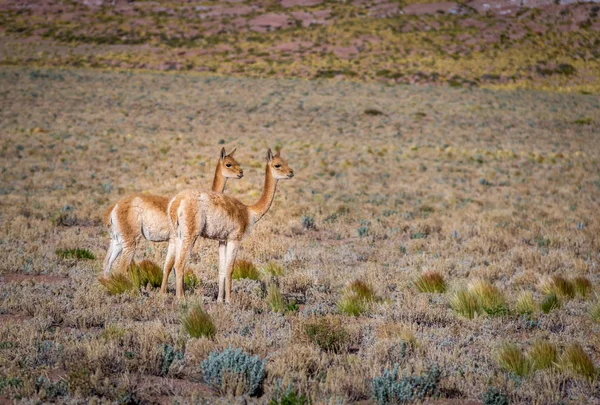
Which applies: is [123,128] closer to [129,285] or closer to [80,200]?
[80,200]

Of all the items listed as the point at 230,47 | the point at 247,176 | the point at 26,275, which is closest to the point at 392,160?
the point at 247,176

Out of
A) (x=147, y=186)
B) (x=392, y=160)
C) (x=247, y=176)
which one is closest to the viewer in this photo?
(x=147, y=186)

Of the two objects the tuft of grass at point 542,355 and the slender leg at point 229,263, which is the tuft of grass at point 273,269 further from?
the tuft of grass at point 542,355

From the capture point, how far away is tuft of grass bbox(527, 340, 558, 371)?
580 centimetres

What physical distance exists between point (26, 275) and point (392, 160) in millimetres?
18697

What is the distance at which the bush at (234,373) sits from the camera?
517cm

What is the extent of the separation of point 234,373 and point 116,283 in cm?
330

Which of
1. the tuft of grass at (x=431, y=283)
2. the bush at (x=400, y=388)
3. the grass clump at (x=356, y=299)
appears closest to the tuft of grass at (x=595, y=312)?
the tuft of grass at (x=431, y=283)

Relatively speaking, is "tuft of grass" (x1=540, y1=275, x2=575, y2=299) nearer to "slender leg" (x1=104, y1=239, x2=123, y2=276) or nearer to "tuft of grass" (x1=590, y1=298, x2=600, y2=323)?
"tuft of grass" (x1=590, y1=298, x2=600, y2=323)

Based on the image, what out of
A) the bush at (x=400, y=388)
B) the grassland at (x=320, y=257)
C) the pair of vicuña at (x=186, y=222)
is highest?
the pair of vicuña at (x=186, y=222)

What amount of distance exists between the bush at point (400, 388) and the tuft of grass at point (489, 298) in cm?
264

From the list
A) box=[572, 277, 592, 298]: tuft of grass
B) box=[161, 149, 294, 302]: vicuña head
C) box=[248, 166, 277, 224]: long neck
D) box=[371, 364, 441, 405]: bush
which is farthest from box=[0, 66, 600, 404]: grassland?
box=[248, 166, 277, 224]: long neck

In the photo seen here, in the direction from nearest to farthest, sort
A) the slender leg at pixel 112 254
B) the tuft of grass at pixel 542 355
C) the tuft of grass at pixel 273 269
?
the tuft of grass at pixel 542 355, the slender leg at pixel 112 254, the tuft of grass at pixel 273 269

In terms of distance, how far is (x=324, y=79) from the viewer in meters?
52.4
